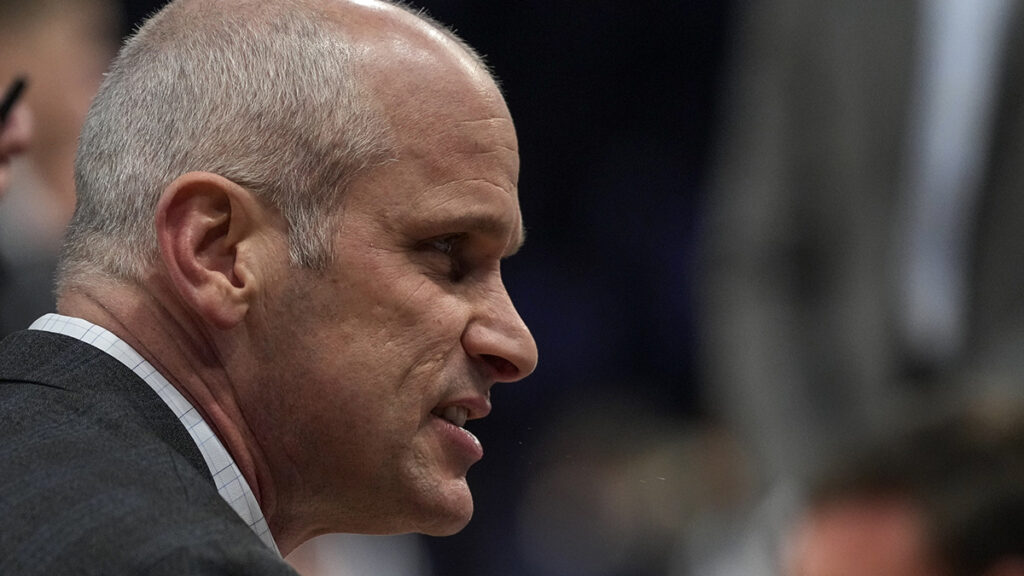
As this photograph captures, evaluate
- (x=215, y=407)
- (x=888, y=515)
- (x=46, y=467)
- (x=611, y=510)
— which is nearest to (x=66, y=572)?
(x=46, y=467)

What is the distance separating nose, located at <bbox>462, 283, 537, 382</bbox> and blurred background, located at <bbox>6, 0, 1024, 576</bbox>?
1815mm

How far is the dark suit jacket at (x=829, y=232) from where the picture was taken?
4.40m

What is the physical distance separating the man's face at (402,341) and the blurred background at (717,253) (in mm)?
1853

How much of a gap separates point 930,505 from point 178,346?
47.8 inches

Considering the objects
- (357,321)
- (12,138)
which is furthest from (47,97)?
(357,321)

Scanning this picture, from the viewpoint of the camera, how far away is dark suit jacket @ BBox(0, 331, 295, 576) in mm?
1521

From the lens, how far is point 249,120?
204 centimetres

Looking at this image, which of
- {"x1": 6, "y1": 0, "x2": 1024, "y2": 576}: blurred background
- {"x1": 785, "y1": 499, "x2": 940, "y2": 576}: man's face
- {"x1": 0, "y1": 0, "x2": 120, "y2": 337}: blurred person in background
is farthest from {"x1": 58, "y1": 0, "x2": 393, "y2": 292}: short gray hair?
{"x1": 6, "y1": 0, "x2": 1024, "y2": 576}: blurred background

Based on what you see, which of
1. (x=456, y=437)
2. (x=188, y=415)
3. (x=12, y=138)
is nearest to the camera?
(x=188, y=415)

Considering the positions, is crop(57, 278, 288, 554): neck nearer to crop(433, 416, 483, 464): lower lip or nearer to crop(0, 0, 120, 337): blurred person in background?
crop(433, 416, 483, 464): lower lip

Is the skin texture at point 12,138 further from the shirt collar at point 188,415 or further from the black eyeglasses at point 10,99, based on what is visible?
the shirt collar at point 188,415

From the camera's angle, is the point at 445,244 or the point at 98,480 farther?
the point at 445,244

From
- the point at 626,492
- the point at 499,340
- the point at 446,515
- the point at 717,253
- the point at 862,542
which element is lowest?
the point at 626,492

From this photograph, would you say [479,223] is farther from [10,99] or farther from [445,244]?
[10,99]
